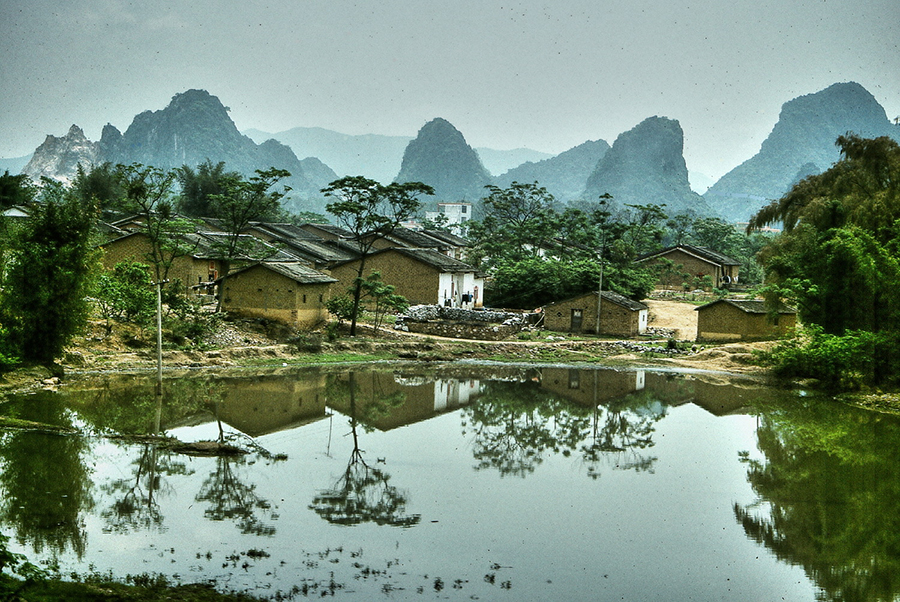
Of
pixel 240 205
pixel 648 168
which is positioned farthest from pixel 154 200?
pixel 648 168

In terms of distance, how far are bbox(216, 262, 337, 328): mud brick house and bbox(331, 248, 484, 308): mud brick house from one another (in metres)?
10.7

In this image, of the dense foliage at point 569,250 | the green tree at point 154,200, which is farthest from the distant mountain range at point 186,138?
the green tree at point 154,200

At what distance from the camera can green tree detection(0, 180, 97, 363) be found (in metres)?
21.1

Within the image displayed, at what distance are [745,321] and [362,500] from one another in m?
25.6

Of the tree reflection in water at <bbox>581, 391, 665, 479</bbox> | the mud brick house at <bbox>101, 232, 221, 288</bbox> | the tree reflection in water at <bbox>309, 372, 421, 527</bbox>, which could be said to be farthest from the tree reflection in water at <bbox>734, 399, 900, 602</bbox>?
the mud brick house at <bbox>101, 232, 221, 288</bbox>

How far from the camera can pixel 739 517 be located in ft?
41.8

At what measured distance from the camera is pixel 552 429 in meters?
19.4

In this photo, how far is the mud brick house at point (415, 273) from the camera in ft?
141

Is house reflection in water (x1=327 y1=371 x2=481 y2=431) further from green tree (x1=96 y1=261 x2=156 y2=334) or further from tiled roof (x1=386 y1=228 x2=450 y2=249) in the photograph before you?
tiled roof (x1=386 y1=228 x2=450 y2=249)

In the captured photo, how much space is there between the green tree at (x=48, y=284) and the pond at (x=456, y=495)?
6.12ft

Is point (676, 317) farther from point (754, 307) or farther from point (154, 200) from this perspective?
point (154, 200)

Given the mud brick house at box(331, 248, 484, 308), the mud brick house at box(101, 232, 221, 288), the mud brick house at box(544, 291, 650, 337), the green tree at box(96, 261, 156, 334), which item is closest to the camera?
the green tree at box(96, 261, 156, 334)

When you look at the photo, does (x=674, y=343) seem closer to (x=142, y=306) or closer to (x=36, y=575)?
(x=142, y=306)

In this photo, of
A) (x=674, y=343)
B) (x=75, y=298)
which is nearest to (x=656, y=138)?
(x=674, y=343)
